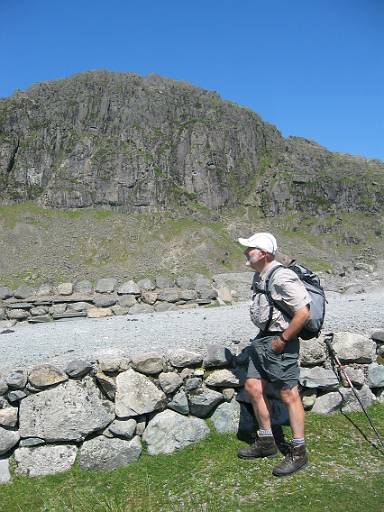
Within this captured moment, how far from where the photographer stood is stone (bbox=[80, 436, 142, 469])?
6.67 m

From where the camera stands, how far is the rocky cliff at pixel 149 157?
74562 mm

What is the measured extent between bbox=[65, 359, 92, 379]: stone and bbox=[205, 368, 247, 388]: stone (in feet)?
6.31

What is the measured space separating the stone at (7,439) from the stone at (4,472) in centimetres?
13

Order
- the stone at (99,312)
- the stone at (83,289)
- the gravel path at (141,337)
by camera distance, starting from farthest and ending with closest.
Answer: the stone at (83,289) → the stone at (99,312) → the gravel path at (141,337)

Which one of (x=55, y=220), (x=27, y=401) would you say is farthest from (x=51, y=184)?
(x=27, y=401)

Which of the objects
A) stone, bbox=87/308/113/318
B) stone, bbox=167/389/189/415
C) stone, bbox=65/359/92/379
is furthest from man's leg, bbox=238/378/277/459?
stone, bbox=87/308/113/318

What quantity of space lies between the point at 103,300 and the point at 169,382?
1806 cm

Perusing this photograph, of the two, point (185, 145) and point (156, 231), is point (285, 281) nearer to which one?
point (156, 231)

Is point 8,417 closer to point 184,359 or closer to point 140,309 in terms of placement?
point 184,359

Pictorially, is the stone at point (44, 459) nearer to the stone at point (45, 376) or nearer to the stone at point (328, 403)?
the stone at point (45, 376)

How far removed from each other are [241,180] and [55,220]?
33855 millimetres

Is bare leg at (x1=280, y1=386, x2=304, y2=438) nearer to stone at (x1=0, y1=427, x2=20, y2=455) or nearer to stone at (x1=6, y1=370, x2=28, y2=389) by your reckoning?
stone at (x1=6, y1=370, x2=28, y2=389)

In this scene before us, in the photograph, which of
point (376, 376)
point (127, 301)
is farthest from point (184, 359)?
point (127, 301)

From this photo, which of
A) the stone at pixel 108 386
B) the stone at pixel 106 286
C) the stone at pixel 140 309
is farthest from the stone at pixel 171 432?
the stone at pixel 106 286
